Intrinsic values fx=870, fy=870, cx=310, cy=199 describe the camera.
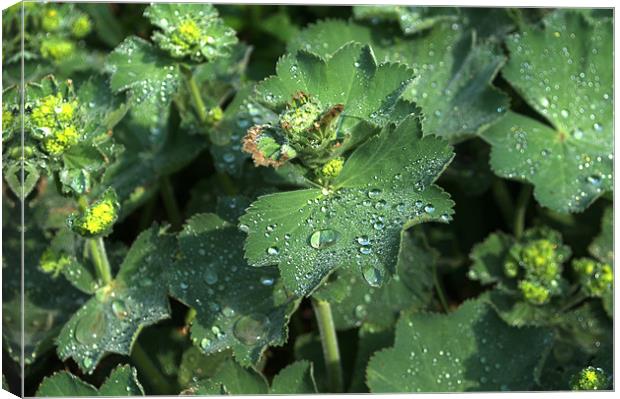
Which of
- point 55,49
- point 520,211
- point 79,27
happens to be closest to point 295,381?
point 520,211

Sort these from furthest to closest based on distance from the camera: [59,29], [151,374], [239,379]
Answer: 1. [59,29]
2. [151,374]
3. [239,379]

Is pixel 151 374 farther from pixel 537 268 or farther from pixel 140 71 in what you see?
pixel 537 268

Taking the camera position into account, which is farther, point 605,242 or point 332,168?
point 605,242

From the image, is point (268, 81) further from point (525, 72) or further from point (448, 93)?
point (525, 72)

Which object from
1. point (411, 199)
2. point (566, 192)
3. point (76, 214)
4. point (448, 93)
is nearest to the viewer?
point (411, 199)

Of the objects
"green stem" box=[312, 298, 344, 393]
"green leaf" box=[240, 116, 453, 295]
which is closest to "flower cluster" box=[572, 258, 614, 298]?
"green stem" box=[312, 298, 344, 393]

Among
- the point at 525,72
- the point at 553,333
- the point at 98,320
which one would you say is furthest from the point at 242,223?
the point at 525,72

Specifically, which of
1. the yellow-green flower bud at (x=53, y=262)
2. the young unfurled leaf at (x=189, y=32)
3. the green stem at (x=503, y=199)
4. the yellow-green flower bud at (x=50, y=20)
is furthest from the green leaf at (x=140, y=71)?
the green stem at (x=503, y=199)
